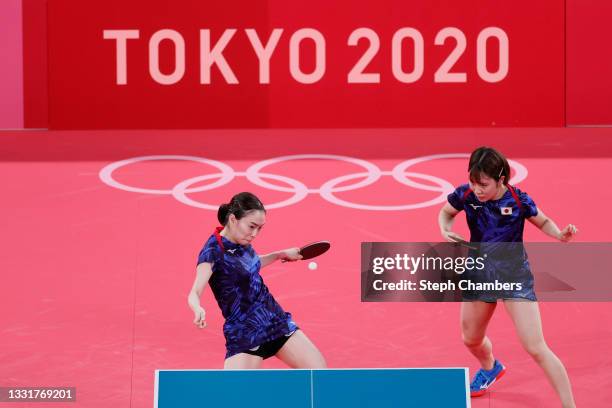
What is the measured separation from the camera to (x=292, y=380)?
5.95 metres

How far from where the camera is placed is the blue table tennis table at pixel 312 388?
19.4 ft

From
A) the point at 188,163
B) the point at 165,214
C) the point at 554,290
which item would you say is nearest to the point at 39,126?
the point at 188,163

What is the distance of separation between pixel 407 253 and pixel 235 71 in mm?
4324

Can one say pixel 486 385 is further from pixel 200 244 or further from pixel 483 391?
pixel 200 244

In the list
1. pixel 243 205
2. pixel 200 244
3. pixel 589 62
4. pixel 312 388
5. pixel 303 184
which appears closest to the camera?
pixel 312 388

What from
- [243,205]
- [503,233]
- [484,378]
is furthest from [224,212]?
[484,378]

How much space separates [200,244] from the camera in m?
8.93

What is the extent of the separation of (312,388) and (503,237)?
155 cm

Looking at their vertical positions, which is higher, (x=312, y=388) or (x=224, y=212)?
(x=224, y=212)

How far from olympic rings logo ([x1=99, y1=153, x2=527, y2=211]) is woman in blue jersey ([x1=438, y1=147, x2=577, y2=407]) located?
2415 millimetres

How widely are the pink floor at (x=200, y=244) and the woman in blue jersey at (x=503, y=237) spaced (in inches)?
16.7

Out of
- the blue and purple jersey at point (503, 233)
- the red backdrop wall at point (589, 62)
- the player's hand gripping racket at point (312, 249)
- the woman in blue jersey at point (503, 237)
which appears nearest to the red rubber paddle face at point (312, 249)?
the player's hand gripping racket at point (312, 249)

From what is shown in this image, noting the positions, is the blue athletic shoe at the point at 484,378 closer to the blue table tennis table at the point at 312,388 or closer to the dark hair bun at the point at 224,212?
the blue table tennis table at the point at 312,388

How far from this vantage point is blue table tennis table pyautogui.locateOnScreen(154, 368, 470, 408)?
5.90 meters
